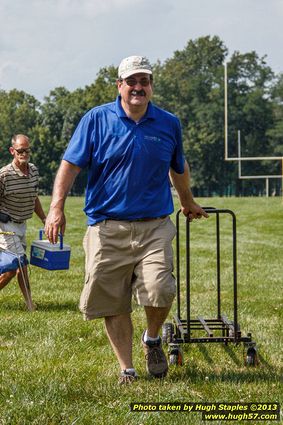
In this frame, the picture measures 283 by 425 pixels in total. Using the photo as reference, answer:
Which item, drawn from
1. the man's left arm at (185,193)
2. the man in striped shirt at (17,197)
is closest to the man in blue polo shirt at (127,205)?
the man's left arm at (185,193)

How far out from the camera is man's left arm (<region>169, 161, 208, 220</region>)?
547cm

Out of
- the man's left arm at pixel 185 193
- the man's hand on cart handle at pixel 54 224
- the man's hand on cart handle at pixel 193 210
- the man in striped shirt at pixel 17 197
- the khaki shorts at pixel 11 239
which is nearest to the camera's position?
the man's hand on cart handle at pixel 54 224

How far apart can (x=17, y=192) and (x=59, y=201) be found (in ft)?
10.3

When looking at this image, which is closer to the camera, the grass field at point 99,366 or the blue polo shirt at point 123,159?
the grass field at point 99,366

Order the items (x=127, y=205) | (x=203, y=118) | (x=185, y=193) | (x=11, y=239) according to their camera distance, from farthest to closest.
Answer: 1. (x=203, y=118)
2. (x=11, y=239)
3. (x=185, y=193)
4. (x=127, y=205)

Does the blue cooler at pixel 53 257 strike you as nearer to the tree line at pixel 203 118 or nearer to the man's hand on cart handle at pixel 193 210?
the man's hand on cart handle at pixel 193 210

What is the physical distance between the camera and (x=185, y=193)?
219 inches

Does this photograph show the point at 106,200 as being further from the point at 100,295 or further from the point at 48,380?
the point at 48,380

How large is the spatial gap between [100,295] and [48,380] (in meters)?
0.68

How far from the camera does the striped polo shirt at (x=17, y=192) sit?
7867 mm

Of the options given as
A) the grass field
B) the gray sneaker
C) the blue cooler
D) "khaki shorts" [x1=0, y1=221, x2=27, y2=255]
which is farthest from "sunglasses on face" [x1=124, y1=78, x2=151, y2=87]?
"khaki shorts" [x1=0, y1=221, x2=27, y2=255]

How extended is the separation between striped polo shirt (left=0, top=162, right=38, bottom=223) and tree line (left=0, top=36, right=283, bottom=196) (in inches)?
2808

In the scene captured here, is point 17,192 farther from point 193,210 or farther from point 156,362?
point 156,362

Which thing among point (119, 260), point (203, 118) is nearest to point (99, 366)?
point (119, 260)
